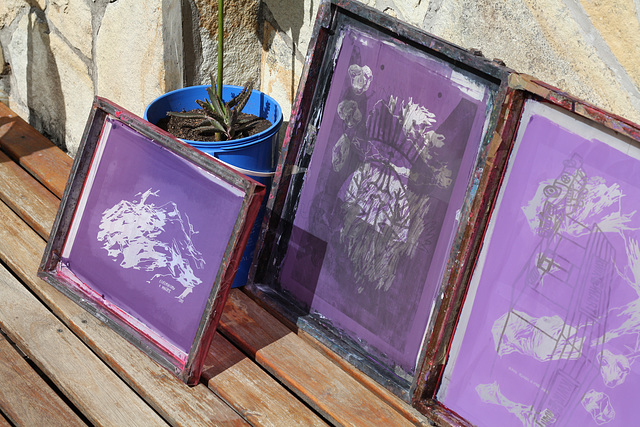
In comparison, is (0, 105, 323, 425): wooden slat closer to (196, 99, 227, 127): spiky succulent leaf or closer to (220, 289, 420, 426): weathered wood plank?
(220, 289, 420, 426): weathered wood plank

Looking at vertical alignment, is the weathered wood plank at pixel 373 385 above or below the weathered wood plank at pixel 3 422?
above

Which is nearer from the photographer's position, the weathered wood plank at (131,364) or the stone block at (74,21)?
the weathered wood plank at (131,364)

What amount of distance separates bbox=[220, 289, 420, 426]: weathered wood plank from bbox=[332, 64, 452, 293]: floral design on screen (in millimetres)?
203

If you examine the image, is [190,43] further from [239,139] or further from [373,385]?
[373,385]

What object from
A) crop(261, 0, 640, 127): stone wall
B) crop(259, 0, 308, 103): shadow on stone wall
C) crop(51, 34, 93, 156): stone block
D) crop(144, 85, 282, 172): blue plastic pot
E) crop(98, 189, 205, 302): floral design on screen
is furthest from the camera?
crop(51, 34, 93, 156): stone block

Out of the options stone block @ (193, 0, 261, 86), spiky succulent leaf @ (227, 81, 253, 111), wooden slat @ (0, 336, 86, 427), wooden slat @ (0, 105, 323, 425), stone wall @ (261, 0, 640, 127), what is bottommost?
wooden slat @ (0, 336, 86, 427)

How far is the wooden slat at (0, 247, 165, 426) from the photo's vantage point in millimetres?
1483

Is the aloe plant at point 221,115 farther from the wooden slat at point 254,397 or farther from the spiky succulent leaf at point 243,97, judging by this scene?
the wooden slat at point 254,397

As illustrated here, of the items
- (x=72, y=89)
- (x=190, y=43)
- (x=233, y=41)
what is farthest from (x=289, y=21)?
(x=72, y=89)

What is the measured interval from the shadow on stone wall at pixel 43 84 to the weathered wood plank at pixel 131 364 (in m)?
0.77

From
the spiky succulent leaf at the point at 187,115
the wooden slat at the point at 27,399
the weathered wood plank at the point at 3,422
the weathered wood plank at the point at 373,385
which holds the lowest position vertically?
the weathered wood plank at the point at 3,422

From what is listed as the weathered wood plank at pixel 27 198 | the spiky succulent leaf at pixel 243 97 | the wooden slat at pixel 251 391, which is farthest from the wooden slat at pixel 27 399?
the spiky succulent leaf at pixel 243 97

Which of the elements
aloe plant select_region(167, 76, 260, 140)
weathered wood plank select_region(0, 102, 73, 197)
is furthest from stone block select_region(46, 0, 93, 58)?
aloe plant select_region(167, 76, 260, 140)

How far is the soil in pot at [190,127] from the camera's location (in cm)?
184
